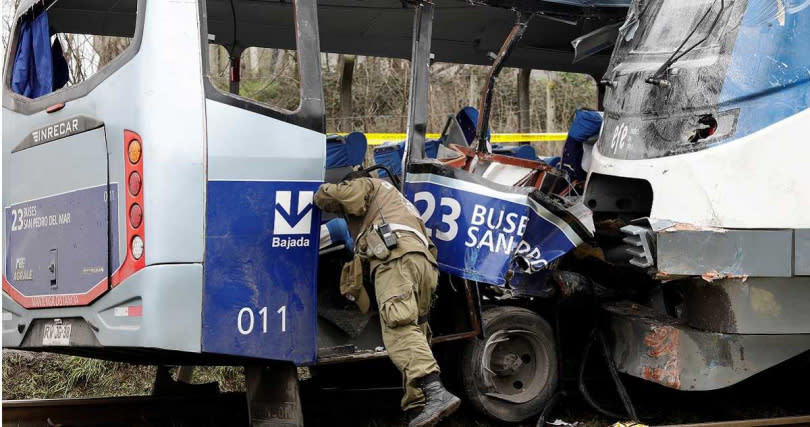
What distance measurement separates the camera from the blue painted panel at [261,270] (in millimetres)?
4496

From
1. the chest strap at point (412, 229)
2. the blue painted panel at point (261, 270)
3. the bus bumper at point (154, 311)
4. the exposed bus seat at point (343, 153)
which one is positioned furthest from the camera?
the exposed bus seat at point (343, 153)

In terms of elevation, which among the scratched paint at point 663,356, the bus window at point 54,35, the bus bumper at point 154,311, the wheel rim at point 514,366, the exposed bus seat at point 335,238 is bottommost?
the wheel rim at point 514,366

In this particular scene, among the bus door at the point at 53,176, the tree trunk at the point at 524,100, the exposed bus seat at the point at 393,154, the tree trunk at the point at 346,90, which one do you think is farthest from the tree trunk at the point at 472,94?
the bus door at the point at 53,176

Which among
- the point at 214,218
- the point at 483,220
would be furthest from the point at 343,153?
the point at 214,218

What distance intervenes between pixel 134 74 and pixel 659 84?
9.45 feet

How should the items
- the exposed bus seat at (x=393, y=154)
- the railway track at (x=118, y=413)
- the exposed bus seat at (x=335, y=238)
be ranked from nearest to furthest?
the exposed bus seat at (x=335, y=238) < the railway track at (x=118, y=413) < the exposed bus seat at (x=393, y=154)

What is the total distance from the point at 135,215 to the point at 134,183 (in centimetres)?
15

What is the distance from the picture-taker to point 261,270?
15.3 feet

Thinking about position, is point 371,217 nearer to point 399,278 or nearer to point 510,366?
point 399,278

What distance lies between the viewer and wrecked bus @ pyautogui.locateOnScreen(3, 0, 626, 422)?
4.44 m

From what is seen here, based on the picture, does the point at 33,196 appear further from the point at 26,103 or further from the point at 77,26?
the point at 77,26

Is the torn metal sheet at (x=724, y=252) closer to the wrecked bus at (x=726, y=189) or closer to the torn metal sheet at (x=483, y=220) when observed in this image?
the wrecked bus at (x=726, y=189)

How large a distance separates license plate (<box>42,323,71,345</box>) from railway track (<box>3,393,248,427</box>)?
0.92 metres

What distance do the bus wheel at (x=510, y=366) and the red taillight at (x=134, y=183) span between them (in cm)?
223
